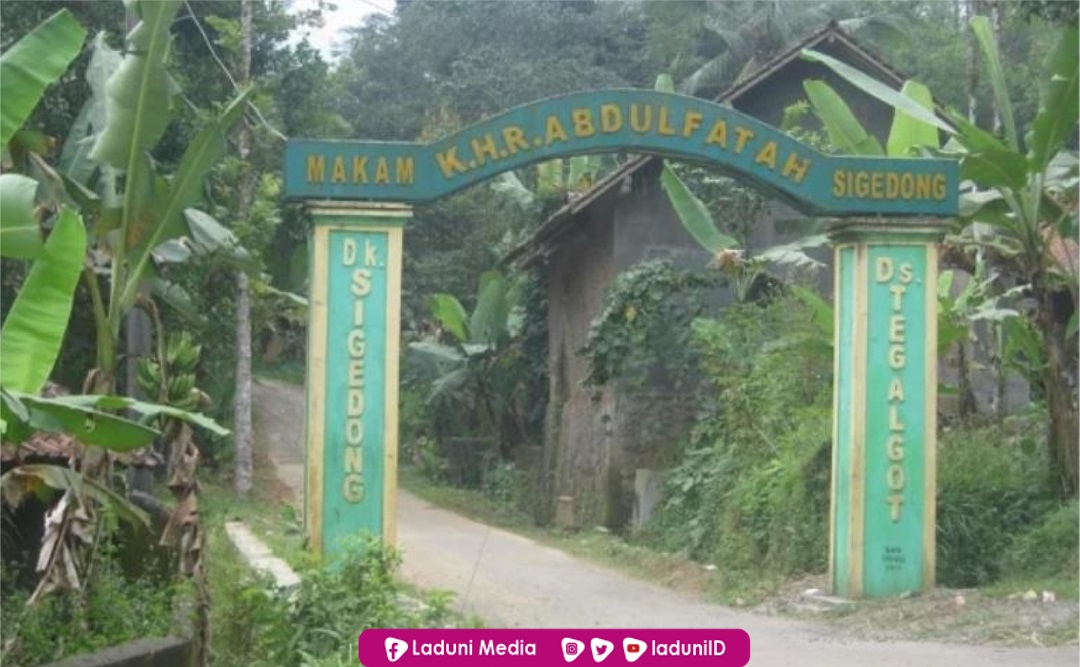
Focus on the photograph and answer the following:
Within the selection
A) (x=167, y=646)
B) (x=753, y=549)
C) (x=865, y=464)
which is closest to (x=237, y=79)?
(x=753, y=549)

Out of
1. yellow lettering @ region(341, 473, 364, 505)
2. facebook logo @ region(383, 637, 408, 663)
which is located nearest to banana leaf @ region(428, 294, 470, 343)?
yellow lettering @ region(341, 473, 364, 505)

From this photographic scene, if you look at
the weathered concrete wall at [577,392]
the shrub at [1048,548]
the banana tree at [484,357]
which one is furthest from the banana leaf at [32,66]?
the banana tree at [484,357]

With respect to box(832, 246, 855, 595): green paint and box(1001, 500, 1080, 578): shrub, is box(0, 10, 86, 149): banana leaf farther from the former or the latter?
box(1001, 500, 1080, 578): shrub

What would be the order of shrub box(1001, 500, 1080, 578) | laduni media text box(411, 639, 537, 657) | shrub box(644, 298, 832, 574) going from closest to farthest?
1. laduni media text box(411, 639, 537, 657)
2. shrub box(1001, 500, 1080, 578)
3. shrub box(644, 298, 832, 574)

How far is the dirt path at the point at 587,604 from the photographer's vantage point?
33.7 ft

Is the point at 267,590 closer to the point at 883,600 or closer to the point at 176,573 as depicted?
the point at 176,573

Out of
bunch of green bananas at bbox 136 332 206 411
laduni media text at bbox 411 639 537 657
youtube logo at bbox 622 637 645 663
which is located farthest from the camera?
bunch of green bananas at bbox 136 332 206 411

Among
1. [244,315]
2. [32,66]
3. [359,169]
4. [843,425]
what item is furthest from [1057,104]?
[244,315]

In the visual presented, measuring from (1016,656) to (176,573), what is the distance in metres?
4.95

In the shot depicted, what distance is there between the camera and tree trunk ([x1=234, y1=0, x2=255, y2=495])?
71.2 feet

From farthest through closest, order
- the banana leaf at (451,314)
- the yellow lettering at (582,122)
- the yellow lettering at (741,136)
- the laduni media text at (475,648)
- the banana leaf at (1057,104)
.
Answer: the banana leaf at (451,314), the yellow lettering at (741,136), the yellow lettering at (582,122), the banana leaf at (1057,104), the laduni media text at (475,648)

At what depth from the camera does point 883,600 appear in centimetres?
1263

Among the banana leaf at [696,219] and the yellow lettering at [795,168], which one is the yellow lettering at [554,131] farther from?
the banana leaf at [696,219]

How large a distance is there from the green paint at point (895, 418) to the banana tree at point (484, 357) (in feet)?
46.0
